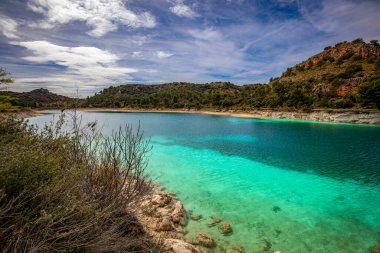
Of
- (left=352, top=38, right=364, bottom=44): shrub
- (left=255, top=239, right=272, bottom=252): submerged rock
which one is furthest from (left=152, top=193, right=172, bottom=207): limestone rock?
(left=352, top=38, right=364, bottom=44): shrub

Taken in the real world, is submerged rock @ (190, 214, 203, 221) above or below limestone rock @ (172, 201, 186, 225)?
below

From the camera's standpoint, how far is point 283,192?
1083cm

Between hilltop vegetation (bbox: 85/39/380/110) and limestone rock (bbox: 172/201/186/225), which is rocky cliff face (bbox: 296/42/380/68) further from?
limestone rock (bbox: 172/201/186/225)

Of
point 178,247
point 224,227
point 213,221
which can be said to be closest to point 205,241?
point 224,227

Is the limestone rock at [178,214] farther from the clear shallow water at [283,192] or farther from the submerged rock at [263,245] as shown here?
the submerged rock at [263,245]

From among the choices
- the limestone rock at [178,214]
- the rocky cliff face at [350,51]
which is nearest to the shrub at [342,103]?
the rocky cliff face at [350,51]

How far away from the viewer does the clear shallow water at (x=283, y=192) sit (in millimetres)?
7074

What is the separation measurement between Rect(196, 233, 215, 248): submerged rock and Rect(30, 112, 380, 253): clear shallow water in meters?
0.35

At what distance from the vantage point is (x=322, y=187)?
448 inches

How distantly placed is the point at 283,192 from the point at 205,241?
6.00 m

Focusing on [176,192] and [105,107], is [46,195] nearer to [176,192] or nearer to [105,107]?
[176,192]

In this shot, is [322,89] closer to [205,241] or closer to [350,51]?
[350,51]

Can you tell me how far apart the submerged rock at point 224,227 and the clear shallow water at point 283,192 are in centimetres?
20

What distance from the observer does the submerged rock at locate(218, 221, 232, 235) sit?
284 inches
